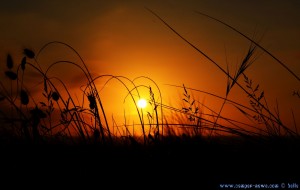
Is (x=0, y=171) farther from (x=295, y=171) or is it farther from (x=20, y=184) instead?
(x=295, y=171)

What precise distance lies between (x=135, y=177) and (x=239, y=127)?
28.9 inches

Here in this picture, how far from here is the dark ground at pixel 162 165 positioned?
6.96 ft

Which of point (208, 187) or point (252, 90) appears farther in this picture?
point (252, 90)

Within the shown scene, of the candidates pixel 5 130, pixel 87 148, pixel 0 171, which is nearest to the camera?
pixel 0 171

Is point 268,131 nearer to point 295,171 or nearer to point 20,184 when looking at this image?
point 295,171

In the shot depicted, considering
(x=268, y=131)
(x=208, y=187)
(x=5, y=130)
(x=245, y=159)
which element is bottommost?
(x=208, y=187)

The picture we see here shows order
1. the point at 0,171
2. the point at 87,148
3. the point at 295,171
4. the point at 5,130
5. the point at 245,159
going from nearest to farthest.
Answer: the point at 295,171
the point at 245,159
the point at 0,171
the point at 87,148
the point at 5,130

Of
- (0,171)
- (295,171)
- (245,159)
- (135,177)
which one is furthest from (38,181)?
(295,171)

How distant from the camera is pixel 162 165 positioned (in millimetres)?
2367

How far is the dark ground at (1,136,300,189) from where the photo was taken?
2121mm

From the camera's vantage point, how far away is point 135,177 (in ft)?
7.49

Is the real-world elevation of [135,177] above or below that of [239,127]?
below

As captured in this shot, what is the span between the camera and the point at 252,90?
2.81 m

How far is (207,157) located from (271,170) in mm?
411
